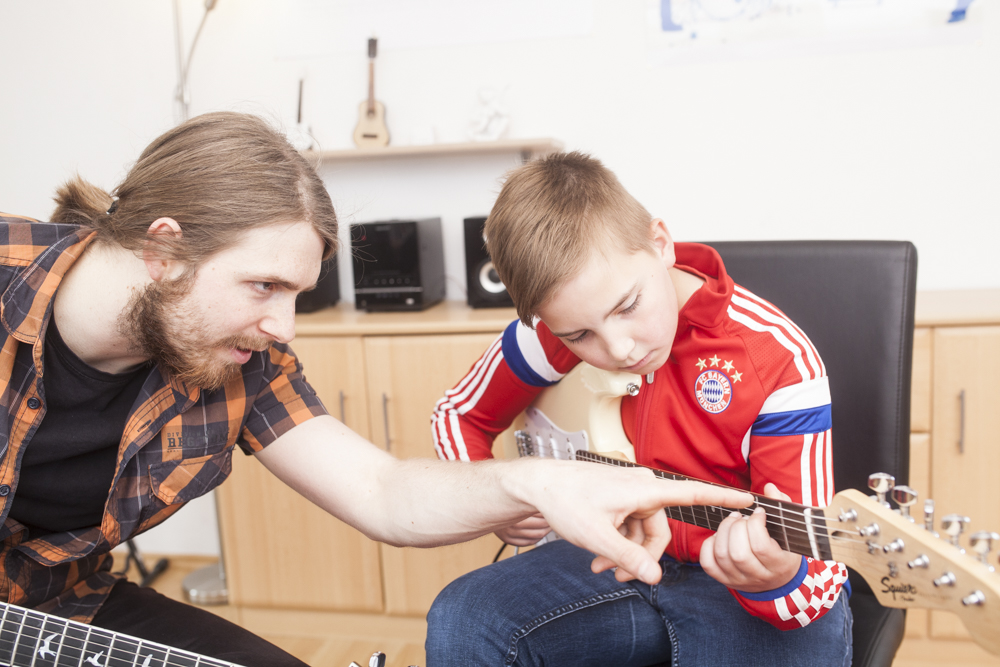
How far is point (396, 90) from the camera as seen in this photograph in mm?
2244

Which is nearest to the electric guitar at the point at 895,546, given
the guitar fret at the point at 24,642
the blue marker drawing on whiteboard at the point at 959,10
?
the guitar fret at the point at 24,642

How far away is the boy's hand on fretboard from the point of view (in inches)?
30.8

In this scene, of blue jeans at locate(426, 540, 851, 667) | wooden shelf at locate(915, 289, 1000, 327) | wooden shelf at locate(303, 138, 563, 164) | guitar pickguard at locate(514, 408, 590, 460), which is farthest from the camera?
wooden shelf at locate(303, 138, 563, 164)

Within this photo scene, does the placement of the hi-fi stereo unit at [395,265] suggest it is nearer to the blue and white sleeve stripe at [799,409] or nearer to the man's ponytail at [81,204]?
the man's ponytail at [81,204]

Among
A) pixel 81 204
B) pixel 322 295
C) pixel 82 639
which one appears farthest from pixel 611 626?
pixel 322 295

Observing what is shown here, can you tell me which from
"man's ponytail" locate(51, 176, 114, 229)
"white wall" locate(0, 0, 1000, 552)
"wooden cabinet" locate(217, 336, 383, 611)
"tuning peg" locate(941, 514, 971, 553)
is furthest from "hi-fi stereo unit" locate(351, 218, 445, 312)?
"tuning peg" locate(941, 514, 971, 553)

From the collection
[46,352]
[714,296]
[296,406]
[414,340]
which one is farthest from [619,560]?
[414,340]

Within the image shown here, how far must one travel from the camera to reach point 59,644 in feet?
3.14

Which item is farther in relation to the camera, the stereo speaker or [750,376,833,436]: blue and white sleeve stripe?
the stereo speaker

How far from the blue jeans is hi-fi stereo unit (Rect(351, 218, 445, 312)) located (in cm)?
111

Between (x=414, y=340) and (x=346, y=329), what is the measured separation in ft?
0.57

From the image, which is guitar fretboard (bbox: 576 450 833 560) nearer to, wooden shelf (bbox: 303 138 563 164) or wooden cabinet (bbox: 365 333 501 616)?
wooden cabinet (bbox: 365 333 501 616)

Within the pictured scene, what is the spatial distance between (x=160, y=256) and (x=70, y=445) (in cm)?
31

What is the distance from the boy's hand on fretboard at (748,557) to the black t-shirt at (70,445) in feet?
2.66
